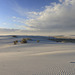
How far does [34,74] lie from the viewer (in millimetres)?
3240

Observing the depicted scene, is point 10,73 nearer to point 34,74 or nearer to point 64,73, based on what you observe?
point 34,74

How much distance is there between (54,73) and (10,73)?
1.62 meters

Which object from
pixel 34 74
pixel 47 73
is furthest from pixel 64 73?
pixel 34 74

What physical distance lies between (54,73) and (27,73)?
992 millimetres

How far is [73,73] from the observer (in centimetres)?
323

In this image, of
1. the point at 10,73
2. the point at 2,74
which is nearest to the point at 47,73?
the point at 10,73

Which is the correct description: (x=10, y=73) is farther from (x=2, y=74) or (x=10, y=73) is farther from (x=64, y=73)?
(x=64, y=73)

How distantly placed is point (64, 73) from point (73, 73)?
0.31m

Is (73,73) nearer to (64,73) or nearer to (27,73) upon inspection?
(64,73)

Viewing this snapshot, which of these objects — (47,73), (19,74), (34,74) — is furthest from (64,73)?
(19,74)

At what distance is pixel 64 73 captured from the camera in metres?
3.28

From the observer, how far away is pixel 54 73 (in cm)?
332

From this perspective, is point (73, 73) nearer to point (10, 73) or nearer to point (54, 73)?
point (54, 73)

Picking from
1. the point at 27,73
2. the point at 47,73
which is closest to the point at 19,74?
the point at 27,73
